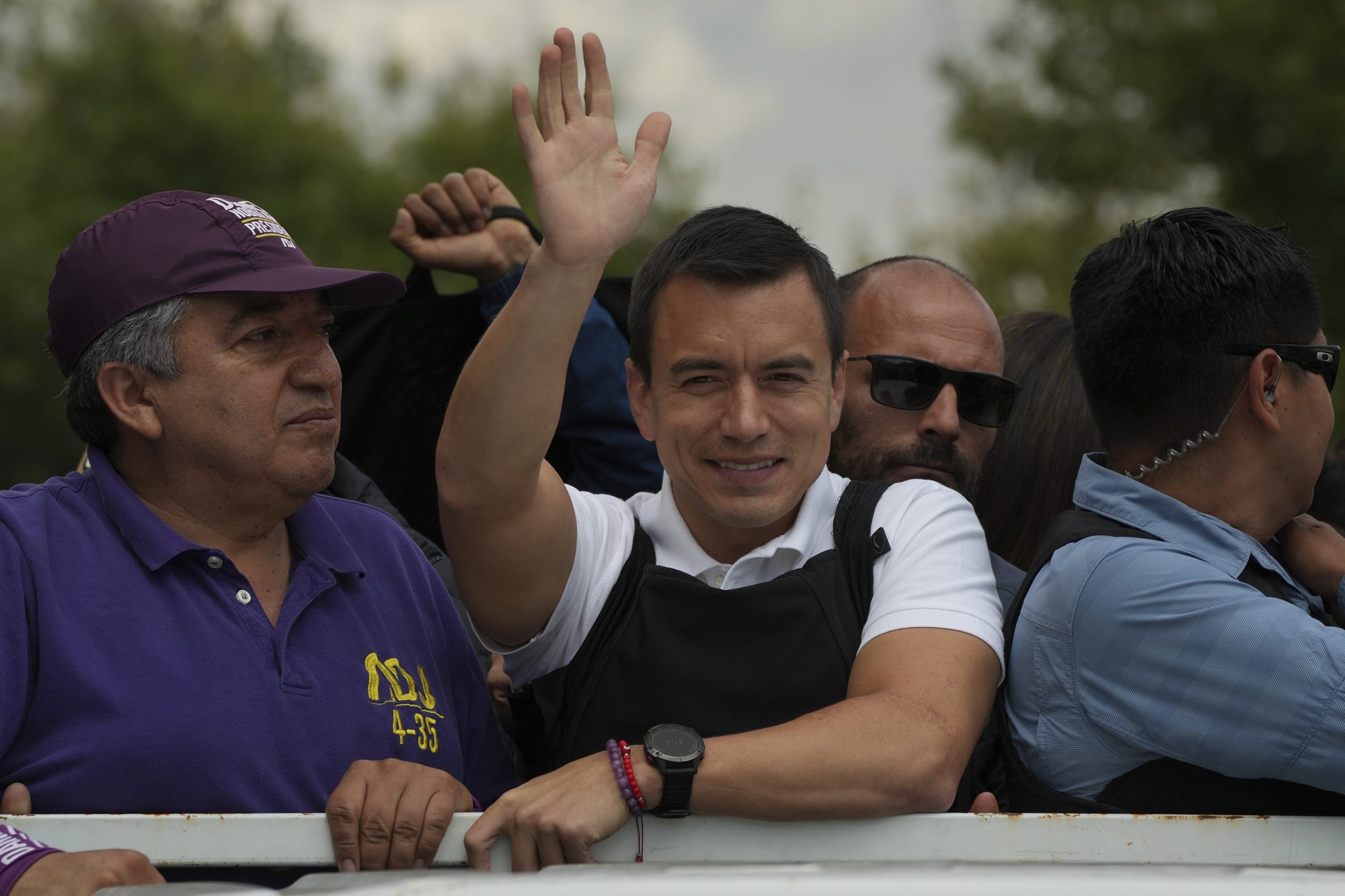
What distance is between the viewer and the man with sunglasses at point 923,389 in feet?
11.0

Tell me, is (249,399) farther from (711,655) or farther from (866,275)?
(866,275)

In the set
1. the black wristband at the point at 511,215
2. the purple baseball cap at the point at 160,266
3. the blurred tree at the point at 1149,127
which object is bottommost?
the blurred tree at the point at 1149,127

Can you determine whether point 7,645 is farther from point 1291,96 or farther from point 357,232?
point 357,232

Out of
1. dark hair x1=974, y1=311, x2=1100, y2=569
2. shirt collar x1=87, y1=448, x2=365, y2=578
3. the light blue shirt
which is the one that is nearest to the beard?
dark hair x1=974, y1=311, x2=1100, y2=569

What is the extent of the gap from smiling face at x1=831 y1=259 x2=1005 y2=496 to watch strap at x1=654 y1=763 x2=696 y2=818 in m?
1.41

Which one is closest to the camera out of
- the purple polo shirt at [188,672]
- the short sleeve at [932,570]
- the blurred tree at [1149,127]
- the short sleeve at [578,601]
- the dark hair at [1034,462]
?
the purple polo shirt at [188,672]

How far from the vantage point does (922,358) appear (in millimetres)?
3418

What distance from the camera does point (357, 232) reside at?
24.6 metres

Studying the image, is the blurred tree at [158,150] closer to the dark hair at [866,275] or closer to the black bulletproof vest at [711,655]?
the dark hair at [866,275]

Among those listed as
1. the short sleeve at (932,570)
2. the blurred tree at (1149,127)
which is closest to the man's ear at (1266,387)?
the short sleeve at (932,570)

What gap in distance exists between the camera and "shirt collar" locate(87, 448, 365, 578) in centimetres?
247

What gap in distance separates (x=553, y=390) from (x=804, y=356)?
0.54 meters

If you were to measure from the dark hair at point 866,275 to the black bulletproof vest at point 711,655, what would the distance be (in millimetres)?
1198

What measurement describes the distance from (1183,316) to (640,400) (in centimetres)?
98
